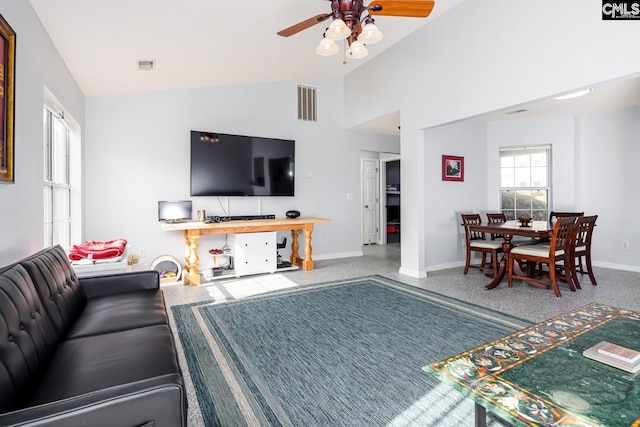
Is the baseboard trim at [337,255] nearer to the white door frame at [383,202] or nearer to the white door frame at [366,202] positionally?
the white door frame at [366,202]

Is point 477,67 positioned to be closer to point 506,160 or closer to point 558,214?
point 506,160

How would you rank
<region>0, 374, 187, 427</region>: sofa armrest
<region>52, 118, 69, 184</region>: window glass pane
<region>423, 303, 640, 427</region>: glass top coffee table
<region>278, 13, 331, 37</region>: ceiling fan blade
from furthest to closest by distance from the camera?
1. <region>52, 118, 69, 184</region>: window glass pane
2. <region>278, 13, 331, 37</region>: ceiling fan blade
3. <region>423, 303, 640, 427</region>: glass top coffee table
4. <region>0, 374, 187, 427</region>: sofa armrest

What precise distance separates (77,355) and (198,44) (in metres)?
3.13

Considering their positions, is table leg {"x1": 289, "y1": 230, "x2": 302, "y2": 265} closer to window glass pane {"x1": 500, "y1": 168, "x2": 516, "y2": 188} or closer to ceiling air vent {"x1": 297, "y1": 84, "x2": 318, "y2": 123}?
ceiling air vent {"x1": 297, "y1": 84, "x2": 318, "y2": 123}

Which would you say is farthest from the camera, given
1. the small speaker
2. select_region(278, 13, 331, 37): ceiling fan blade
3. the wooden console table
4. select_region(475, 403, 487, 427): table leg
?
the small speaker

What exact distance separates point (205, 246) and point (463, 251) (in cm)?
405

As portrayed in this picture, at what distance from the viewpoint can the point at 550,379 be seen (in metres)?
1.23

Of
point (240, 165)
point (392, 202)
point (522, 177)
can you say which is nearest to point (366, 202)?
point (392, 202)

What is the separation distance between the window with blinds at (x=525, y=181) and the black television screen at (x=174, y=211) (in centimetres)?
513

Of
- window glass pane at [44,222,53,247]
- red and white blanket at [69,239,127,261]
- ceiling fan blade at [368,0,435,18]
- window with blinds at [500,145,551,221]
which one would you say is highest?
ceiling fan blade at [368,0,435,18]

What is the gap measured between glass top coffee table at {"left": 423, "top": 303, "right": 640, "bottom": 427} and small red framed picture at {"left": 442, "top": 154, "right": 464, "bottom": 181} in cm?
368

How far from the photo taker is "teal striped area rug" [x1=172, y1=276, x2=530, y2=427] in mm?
1705

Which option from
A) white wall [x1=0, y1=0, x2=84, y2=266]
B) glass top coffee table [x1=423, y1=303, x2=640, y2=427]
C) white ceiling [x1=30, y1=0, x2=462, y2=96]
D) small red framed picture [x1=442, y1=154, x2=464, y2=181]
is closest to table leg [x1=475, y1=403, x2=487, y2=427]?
glass top coffee table [x1=423, y1=303, x2=640, y2=427]

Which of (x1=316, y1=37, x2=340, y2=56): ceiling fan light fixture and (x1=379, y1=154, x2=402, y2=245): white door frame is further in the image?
(x1=379, y1=154, x2=402, y2=245): white door frame
